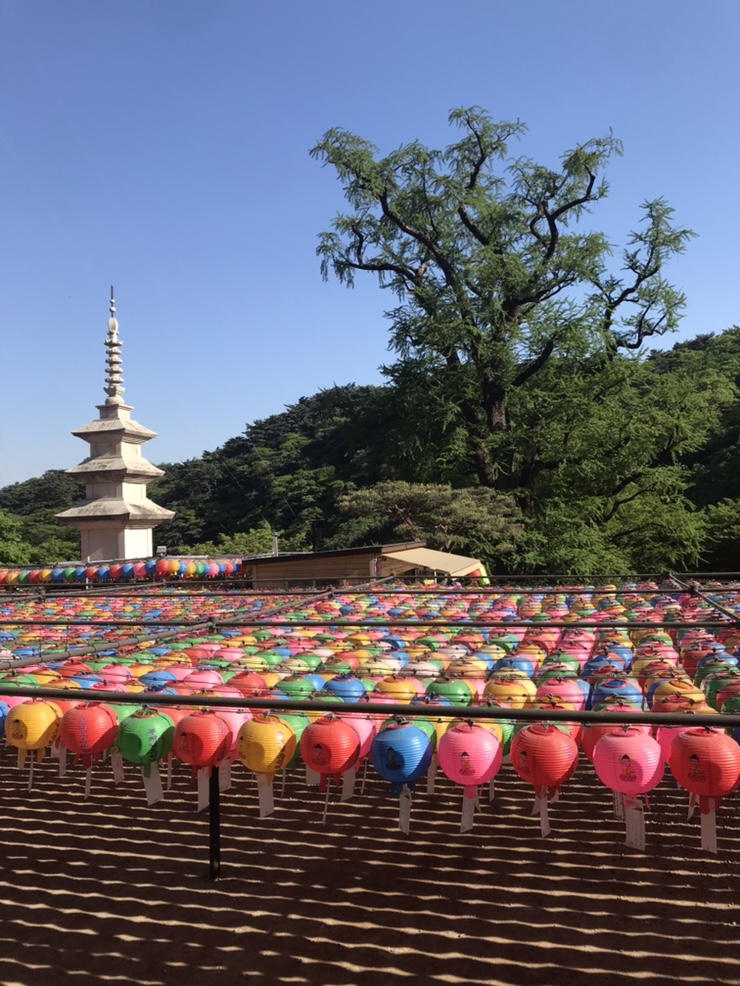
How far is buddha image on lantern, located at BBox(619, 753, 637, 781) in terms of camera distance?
5387 mm

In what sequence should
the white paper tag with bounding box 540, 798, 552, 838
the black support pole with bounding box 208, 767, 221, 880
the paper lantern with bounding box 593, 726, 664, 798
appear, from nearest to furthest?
1. the paper lantern with bounding box 593, 726, 664, 798
2. the white paper tag with bounding box 540, 798, 552, 838
3. the black support pole with bounding box 208, 767, 221, 880

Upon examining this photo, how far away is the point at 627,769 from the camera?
5398 mm

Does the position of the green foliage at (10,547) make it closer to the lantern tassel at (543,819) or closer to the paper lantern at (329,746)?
the paper lantern at (329,746)

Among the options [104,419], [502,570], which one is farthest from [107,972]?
[104,419]

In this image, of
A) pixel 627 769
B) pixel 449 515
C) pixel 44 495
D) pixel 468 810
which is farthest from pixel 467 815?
pixel 44 495

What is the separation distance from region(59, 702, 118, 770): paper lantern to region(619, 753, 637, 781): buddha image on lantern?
165 inches

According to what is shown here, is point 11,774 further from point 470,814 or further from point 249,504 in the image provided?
point 249,504

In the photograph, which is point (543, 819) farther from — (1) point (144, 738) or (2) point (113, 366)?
(2) point (113, 366)

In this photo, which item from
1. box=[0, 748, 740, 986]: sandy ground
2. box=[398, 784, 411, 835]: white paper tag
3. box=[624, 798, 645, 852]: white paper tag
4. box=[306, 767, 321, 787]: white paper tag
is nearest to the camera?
box=[0, 748, 740, 986]: sandy ground

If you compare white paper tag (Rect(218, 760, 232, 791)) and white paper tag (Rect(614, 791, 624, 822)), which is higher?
white paper tag (Rect(218, 760, 232, 791))

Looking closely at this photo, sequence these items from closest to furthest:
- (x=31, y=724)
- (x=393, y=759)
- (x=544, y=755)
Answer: (x=544, y=755)
(x=393, y=759)
(x=31, y=724)

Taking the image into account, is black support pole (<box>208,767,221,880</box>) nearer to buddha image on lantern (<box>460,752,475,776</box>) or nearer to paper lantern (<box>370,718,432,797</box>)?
paper lantern (<box>370,718,432,797</box>)

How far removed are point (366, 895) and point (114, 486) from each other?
2461 cm

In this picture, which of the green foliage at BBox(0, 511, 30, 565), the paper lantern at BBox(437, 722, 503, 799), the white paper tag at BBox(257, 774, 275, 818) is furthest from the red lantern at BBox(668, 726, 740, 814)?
the green foliage at BBox(0, 511, 30, 565)
